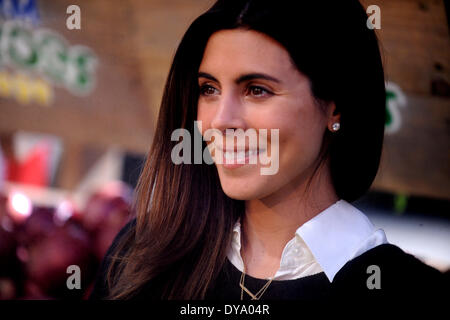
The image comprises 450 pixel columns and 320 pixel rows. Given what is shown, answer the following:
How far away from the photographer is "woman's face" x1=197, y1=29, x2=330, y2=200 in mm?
1016

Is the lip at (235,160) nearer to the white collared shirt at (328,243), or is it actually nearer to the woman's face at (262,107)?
the woman's face at (262,107)

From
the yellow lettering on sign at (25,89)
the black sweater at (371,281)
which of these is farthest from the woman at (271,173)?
the yellow lettering on sign at (25,89)

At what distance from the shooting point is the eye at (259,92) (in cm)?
103

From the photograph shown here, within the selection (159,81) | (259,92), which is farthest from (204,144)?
(159,81)

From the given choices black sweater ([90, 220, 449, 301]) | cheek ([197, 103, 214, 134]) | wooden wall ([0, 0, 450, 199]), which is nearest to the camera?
black sweater ([90, 220, 449, 301])

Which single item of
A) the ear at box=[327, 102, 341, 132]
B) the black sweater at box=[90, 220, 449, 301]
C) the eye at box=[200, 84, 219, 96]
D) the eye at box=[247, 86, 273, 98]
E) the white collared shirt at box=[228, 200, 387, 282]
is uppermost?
the eye at box=[200, 84, 219, 96]

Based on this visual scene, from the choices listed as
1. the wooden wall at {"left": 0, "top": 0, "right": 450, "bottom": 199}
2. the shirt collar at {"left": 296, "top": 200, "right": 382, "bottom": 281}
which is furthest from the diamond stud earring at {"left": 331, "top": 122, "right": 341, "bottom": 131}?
the wooden wall at {"left": 0, "top": 0, "right": 450, "bottom": 199}

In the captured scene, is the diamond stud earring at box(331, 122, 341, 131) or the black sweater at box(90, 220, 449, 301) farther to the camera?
the diamond stud earring at box(331, 122, 341, 131)

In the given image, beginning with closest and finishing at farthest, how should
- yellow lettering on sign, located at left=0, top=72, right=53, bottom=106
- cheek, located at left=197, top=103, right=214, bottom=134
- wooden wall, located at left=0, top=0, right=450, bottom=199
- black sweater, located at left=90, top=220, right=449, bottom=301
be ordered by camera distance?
black sweater, located at left=90, top=220, right=449, bottom=301
cheek, located at left=197, top=103, right=214, bottom=134
wooden wall, located at left=0, top=0, right=450, bottom=199
yellow lettering on sign, located at left=0, top=72, right=53, bottom=106

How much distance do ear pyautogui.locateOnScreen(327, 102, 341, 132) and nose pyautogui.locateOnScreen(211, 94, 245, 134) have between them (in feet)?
0.63

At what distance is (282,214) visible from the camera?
1.14m

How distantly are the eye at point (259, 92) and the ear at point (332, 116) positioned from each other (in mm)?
148
